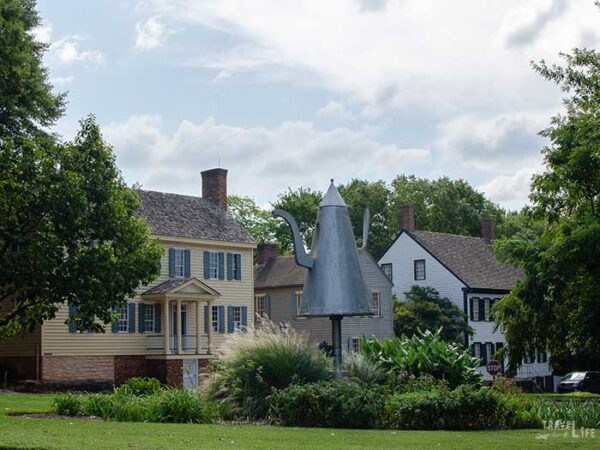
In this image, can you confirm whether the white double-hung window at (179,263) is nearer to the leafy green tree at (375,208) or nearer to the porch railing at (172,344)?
the porch railing at (172,344)

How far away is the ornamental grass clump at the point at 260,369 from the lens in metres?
17.6

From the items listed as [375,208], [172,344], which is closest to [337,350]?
[172,344]

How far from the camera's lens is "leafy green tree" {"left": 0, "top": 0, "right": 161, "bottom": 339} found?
1027 inches

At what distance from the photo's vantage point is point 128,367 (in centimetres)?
3869

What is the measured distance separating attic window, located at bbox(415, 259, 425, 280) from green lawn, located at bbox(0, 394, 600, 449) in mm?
40327

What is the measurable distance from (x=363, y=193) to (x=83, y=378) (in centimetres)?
4510

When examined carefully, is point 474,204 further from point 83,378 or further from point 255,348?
point 255,348

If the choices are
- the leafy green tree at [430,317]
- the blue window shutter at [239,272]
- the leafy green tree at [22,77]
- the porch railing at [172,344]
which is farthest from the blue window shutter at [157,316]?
the leafy green tree at [430,317]

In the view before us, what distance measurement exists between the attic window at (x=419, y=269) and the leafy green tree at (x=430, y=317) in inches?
87.5

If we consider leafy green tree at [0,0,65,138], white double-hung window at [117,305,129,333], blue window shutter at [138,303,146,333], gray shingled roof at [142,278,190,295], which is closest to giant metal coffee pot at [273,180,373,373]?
leafy green tree at [0,0,65,138]

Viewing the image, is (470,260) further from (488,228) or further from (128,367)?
(128,367)

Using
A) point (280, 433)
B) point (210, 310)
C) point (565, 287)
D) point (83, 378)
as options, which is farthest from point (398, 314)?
point (280, 433)

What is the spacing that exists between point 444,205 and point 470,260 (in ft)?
72.3

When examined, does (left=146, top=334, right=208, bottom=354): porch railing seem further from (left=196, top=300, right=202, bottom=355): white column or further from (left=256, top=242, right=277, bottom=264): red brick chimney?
(left=256, top=242, right=277, bottom=264): red brick chimney
